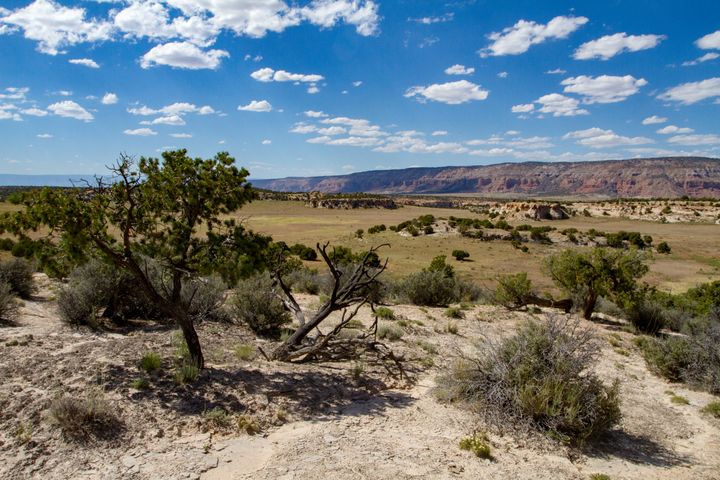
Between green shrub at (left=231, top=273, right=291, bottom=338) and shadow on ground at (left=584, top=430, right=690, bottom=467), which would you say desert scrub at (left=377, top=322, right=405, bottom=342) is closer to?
green shrub at (left=231, top=273, right=291, bottom=338)

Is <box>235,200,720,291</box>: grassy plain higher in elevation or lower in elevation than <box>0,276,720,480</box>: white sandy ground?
lower

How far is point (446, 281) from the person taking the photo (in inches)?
682

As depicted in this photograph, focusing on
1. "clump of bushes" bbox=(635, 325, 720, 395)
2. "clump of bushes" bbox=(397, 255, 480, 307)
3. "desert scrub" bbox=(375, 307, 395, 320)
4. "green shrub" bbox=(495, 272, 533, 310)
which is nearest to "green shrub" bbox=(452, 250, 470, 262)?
"clump of bushes" bbox=(397, 255, 480, 307)

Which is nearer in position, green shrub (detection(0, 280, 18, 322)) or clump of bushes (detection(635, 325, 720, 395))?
clump of bushes (detection(635, 325, 720, 395))

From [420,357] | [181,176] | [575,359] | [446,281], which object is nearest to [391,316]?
[420,357]

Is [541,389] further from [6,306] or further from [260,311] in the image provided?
[6,306]

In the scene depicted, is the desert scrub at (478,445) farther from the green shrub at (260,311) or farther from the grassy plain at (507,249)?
the grassy plain at (507,249)

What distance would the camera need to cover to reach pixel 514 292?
52.6 ft

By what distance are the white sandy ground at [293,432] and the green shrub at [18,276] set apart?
4.15 metres

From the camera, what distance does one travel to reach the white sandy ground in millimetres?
5184

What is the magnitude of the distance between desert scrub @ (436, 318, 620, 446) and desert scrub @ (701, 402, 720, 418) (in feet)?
8.18

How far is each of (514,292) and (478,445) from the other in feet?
36.0

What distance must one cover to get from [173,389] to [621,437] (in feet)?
22.2

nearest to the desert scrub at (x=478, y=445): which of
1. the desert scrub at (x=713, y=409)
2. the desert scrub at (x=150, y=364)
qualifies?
the desert scrub at (x=713, y=409)
